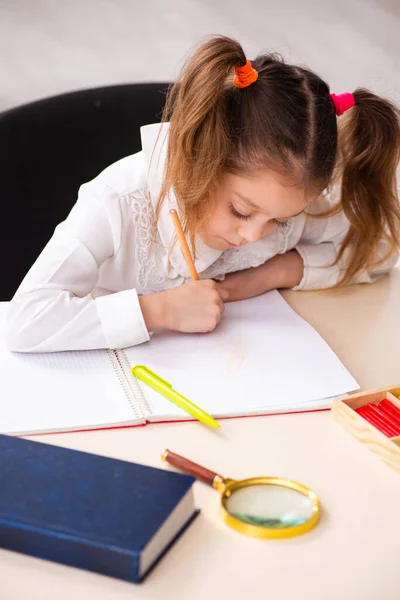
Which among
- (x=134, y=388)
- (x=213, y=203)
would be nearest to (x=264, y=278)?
(x=213, y=203)

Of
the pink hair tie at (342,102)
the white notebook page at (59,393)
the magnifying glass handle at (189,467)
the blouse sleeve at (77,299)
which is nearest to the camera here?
the magnifying glass handle at (189,467)

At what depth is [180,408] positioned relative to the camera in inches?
39.1

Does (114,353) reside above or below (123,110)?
below

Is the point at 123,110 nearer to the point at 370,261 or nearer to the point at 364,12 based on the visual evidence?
the point at 370,261

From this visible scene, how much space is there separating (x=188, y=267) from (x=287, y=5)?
133 inches

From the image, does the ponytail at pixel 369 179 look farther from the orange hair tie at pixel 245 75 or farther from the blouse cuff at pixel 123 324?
the blouse cuff at pixel 123 324

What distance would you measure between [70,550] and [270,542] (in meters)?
0.18

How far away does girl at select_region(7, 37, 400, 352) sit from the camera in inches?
45.7

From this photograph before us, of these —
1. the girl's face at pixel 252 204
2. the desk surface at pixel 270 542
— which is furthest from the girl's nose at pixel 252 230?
the desk surface at pixel 270 542

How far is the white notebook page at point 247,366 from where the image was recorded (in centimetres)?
102

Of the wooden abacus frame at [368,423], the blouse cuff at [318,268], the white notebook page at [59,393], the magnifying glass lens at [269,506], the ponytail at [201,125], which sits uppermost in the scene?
the ponytail at [201,125]

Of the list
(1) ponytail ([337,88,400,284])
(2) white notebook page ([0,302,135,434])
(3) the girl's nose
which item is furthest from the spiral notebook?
(1) ponytail ([337,88,400,284])

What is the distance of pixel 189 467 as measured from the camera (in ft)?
2.82

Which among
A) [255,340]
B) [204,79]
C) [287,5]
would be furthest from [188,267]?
[287,5]
